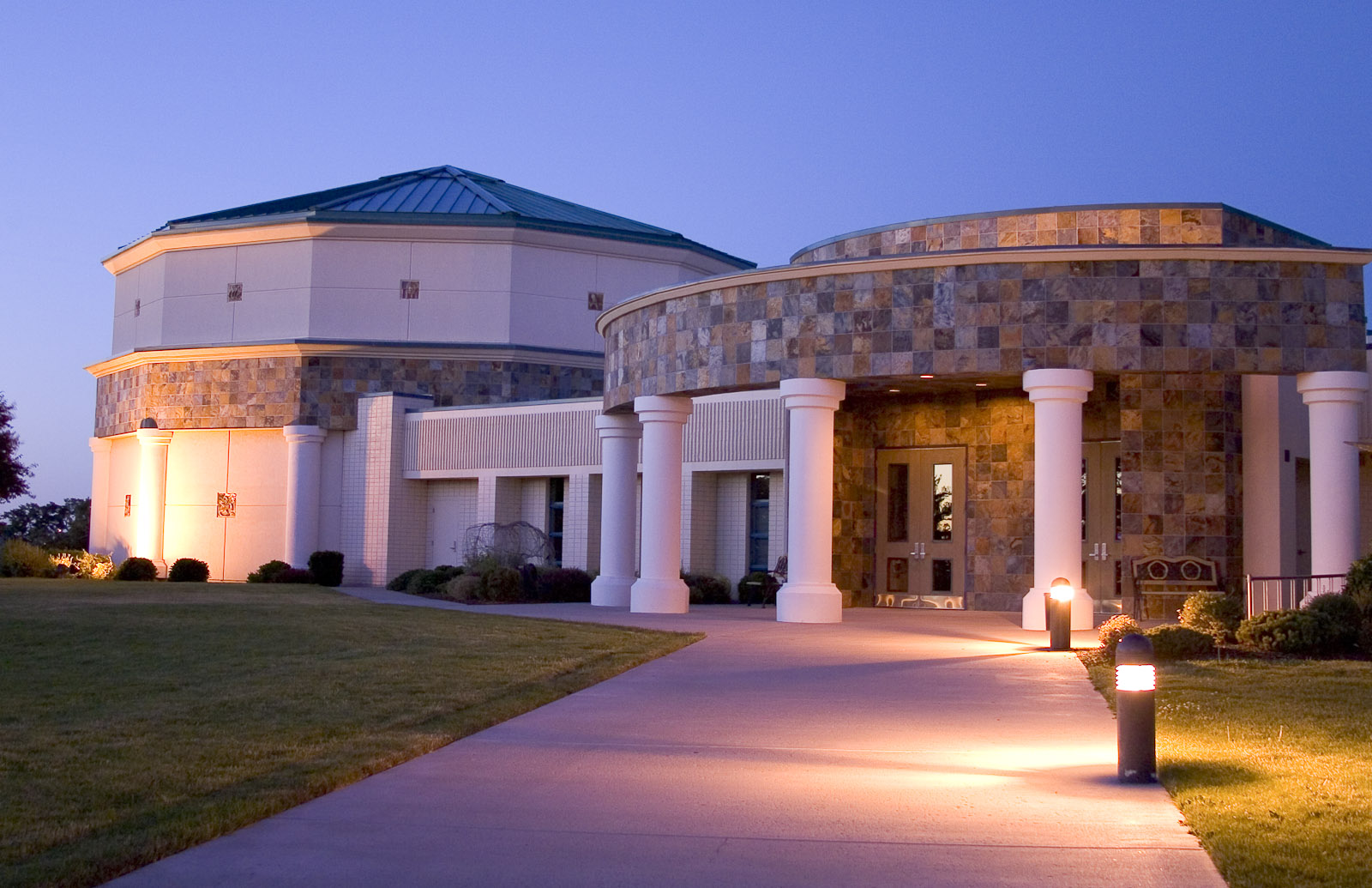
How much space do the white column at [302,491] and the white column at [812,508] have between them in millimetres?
20584

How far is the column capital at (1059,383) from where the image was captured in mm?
19781

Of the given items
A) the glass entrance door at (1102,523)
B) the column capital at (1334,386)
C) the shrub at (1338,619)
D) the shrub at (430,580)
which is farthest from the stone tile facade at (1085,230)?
the shrub at (430,580)

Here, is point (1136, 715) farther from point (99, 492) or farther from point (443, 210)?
point (99, 492)

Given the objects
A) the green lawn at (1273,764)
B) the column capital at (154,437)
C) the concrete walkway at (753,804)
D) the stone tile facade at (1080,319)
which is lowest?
the concrete walkway at (753,804)

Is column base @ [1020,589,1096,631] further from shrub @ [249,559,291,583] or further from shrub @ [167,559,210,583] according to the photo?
shrub @ [167,559,210,583]

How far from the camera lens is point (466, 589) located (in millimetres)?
28562

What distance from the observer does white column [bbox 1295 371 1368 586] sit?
19531 millimetres

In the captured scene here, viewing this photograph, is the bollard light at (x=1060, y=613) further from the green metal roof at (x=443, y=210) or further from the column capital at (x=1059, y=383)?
the green metal roof at (x=443, y=210)

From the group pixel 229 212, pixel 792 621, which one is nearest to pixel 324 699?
pixel 792 621

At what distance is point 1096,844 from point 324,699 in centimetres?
734

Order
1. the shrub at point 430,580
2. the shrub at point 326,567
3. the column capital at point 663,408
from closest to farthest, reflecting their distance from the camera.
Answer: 1. the column capital at point 663,408
2. the shrub at point 430,580
3. the shrub at point 326,567

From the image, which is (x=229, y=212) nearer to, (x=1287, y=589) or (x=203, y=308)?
(x=203, y=308)

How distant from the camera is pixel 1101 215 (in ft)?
74.4

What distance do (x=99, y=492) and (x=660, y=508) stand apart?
26.5m
